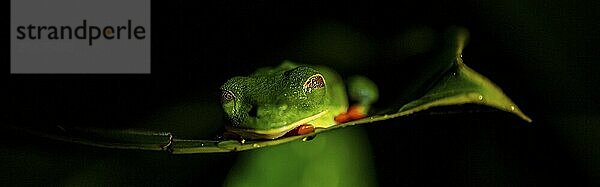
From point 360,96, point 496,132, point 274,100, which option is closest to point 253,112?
point 274,100

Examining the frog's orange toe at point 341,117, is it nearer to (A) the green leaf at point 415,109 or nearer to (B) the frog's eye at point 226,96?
(B) the frog's eye at point 226,96

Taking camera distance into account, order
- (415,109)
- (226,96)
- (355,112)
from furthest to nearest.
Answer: (355,112) < (226,96) < (415,109)

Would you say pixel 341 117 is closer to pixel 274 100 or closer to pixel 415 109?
pixel 274 100

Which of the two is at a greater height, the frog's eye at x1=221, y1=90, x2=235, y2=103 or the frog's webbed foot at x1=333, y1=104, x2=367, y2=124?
the frog's eye at x1=221, y1=90, x2=235, y2=103

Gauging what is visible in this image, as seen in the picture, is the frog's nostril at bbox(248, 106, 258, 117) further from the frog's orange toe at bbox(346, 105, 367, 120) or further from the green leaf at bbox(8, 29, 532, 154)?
the green leaf at bbox(8, 29, 532, 154)

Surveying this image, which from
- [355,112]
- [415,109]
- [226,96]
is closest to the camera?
[415,109]

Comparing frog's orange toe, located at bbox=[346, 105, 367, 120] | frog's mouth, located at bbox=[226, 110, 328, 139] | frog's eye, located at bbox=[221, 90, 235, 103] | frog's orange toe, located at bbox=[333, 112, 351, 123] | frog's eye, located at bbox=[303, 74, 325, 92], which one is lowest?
frog's mouth, located at bbox=[226, 110, 328, 139]

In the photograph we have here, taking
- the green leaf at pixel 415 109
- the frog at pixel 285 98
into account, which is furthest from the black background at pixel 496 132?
the frog at pixel 285 98

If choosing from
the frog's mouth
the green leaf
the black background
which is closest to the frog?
the frog's mouth

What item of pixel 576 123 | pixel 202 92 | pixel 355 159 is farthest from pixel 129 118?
pixel 576 123
